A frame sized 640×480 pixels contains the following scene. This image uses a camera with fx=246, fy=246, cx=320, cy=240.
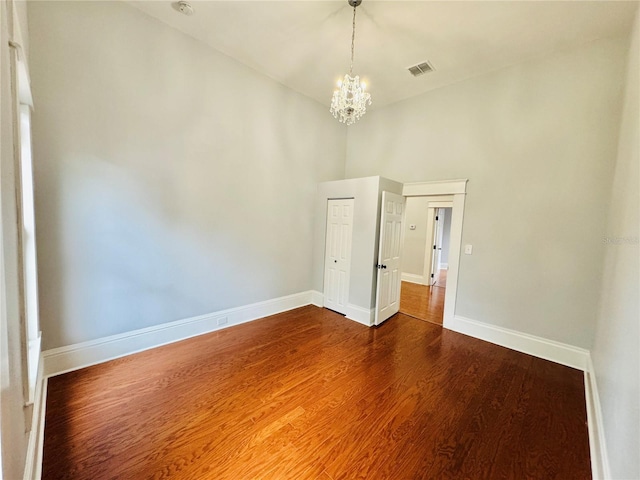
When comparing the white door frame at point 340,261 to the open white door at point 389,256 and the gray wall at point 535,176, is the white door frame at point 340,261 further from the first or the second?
the gray wall at point 535,176

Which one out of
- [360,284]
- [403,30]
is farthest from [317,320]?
[403,30]

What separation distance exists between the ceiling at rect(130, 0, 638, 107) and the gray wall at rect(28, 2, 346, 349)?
0.44m

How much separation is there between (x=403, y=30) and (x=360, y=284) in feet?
11.2

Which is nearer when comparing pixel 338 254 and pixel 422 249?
pixel 338 254

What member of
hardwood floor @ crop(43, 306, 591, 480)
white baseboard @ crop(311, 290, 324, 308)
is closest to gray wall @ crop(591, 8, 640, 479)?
hardwood floor @ crop(43, 306, 591, 480)

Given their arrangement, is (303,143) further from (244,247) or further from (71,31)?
(71,31)

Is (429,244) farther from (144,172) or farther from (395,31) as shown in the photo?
(144,172)

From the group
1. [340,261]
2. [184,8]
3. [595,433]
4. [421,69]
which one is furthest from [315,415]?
[421,69]

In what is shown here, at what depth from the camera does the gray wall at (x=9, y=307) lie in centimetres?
98

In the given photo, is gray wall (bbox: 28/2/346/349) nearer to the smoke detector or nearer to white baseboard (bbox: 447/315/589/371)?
the smoke detector

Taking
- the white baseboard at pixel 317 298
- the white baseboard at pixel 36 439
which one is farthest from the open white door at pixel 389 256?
the white baseboard at pixel 36 439

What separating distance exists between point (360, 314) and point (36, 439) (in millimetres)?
3525

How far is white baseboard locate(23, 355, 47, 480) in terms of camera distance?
4.63 ft

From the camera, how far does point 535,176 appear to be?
10.5ft
